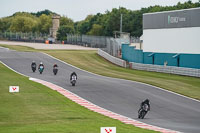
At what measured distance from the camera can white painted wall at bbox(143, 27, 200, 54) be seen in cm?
5372

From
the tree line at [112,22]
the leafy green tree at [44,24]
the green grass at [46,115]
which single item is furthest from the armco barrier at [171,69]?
the leafy green tree at [44,24]

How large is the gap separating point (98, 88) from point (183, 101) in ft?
24.2

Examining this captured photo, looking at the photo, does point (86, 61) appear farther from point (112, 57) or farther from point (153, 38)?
point (153, 38)

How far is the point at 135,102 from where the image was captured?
3077 centimetres

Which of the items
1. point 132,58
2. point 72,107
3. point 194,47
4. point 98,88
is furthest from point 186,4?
point 72,107


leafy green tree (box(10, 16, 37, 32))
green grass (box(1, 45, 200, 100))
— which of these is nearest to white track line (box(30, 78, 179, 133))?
green grass (box(1, 45, 200, 100))

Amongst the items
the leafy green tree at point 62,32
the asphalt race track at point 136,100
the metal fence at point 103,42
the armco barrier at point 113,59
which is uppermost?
the leafy green tree at point 62,32

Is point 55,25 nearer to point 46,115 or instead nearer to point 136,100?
point 136,100

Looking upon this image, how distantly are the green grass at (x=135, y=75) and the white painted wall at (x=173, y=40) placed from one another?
4595 mm

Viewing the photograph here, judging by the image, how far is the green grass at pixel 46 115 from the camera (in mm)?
18359

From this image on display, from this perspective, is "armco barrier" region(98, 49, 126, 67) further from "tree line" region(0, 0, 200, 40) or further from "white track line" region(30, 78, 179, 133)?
"tree line" region(0, 0, 200, 40)

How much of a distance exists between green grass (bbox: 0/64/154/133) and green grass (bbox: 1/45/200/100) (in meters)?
10.8

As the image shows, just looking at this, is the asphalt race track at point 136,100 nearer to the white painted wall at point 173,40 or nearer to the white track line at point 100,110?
the white track line at point 100,110

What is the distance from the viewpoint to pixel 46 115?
74.4 feet
